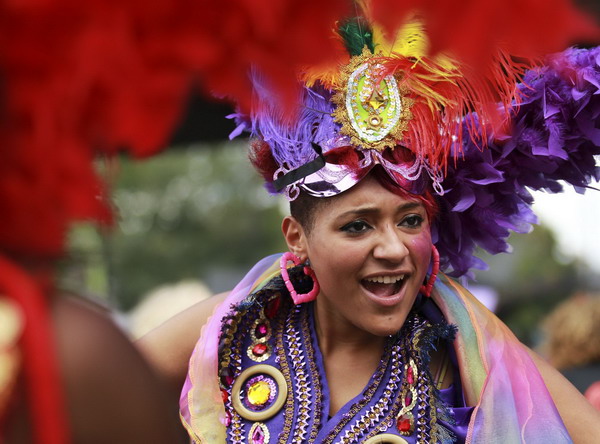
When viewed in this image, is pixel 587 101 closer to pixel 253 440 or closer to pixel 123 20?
pixel 253 440

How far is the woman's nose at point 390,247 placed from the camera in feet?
8.08

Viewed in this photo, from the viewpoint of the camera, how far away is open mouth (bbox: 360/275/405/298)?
8.24 ft

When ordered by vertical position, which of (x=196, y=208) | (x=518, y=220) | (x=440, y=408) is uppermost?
(x=196, y=208)

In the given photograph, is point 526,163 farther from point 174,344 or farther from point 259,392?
point 174,344

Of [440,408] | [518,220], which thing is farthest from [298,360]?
[518,220]

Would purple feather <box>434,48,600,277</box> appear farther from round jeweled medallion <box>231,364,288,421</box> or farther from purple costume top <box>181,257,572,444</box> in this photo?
round jeweled medallion <box>231,364,288,421</box>

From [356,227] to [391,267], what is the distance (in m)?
0.16

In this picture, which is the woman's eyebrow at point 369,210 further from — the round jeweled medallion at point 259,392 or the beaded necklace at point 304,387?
the round jeweled medallion at point 259,392

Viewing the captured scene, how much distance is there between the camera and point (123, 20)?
1157 millimetres

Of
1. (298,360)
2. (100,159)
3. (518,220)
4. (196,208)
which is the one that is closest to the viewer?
(100,159)

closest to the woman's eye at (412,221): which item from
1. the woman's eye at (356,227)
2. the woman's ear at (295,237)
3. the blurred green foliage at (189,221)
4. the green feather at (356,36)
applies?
the woman's eye at (356,227)

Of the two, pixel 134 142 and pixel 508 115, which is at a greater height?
pixel 508 115

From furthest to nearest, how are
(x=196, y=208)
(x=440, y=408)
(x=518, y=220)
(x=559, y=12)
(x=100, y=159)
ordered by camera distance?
(x=196, y=208)
(x=518, y=220)
(x=440, y=408)
(x=100, y=159)
(x=559, y=12)

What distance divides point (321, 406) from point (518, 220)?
0.98 m
